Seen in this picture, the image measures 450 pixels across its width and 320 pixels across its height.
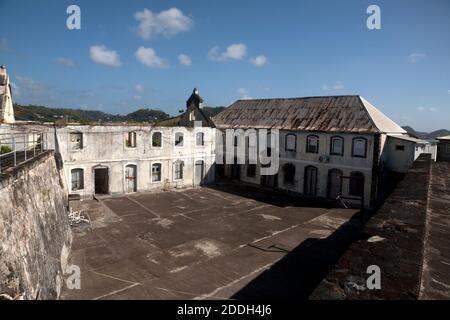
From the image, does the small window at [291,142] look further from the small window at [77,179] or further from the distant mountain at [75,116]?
the small window at [77,179]

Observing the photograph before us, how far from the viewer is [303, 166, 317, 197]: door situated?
2389 cm

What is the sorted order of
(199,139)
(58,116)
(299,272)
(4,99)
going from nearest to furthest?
(299,272)
(4,99)
(199,139)
(58,116)

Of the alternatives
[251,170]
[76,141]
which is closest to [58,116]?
[76,141]

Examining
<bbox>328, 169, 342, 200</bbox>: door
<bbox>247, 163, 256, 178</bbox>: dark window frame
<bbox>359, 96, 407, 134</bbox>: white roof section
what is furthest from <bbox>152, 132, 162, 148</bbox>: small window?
<bbox>359, 96, 407, 134</bbox>: white roof section

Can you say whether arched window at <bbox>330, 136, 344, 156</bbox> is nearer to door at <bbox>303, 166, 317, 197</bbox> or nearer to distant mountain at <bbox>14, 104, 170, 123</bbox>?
door at <bbox>303, 166, 317, 197</bbox>

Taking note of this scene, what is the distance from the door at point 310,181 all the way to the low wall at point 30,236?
17.9 meters

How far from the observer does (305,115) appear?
1005 inches

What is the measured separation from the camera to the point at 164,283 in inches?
423

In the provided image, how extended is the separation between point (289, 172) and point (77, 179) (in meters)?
16.7

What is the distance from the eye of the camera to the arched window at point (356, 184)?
21345mm

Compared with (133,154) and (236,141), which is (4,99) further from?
(236,141)

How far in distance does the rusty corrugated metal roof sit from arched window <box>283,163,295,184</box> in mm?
3193
